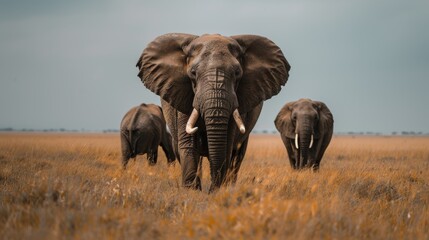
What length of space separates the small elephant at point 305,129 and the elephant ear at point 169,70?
296 inches

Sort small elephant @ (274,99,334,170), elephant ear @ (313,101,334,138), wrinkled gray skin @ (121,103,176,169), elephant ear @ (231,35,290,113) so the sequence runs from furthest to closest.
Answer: elephant ear @ (313,101,334,138) → wrinkled gray skin @ (121,103,176,169) → small elephant @ (274,99,334,170) → elephant ear @ (231,35,290,113)

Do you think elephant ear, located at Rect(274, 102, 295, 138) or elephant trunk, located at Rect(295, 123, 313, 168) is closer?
elephant trunk, located at Rect(295, 123, 313, 168)

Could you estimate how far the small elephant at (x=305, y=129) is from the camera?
1448cm

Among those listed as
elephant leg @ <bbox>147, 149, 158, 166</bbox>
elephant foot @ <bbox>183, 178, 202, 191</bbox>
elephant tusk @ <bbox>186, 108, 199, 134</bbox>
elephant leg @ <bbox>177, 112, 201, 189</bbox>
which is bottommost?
elephant leg @ <bbox>147, 149, 158, 166</bbox>

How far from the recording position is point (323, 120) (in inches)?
616

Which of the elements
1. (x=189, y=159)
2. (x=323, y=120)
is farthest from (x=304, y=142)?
(x=189, y=159)

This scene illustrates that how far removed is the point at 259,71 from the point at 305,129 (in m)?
7.07

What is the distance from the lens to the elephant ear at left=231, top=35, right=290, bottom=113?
24.7 ft

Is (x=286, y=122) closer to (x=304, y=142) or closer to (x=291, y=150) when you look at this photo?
(x=291, y=150)

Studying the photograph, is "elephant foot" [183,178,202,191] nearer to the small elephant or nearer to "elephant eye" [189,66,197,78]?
"elephant eye" [189,66,197,78]

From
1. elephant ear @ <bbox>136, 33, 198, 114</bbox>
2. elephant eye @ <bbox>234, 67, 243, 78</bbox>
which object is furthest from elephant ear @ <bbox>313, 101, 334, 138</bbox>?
elephant eye @ <bbox>234, 67, 243, 78</bbox>

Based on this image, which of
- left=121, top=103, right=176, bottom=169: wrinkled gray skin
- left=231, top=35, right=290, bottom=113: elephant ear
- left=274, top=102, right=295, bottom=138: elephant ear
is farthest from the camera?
left=274, top=102, right=295, bottom=138: elephant ear

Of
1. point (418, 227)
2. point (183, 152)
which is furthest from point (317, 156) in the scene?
point (418, 227)

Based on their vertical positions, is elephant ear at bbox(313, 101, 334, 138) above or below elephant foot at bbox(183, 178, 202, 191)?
above
